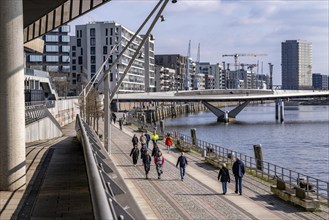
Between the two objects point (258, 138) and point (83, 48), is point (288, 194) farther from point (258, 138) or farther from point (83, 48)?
point (83, 48)

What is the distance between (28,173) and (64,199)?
18.8 feet

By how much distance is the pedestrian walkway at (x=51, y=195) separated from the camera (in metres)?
14.2

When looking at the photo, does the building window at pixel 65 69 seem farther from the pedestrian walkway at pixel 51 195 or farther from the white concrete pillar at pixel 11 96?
the white concrete pillar at pixel 11 96

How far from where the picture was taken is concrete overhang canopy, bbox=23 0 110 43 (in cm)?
3148

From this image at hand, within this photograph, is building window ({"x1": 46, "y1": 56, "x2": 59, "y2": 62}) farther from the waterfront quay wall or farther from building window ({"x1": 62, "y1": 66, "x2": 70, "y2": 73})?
the waterfront quay wall

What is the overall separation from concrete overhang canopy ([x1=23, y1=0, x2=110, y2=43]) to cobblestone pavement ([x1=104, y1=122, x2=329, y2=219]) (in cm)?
1037

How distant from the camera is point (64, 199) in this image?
1636cm

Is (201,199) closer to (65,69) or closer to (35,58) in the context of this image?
(35,58)

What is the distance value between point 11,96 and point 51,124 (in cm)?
3606

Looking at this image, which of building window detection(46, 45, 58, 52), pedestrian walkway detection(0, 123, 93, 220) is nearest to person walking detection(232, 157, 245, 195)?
pedestrian walkway detection(0, 123, 93, 220)

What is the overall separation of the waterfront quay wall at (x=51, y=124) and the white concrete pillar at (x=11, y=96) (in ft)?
60.3

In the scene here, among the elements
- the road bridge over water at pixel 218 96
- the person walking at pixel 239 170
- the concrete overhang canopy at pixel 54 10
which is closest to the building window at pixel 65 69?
the road bridge over water at pixel 218 96

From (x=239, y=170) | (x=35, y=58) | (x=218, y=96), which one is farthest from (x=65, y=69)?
(x=239, y=170)

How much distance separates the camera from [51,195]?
666 inches
